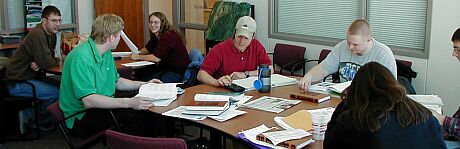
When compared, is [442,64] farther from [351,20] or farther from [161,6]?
[161,6]

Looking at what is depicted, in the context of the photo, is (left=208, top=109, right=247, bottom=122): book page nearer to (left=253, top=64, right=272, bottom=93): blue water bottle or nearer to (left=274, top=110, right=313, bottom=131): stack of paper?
(left=274, top=110, right=313, bottom=131): stack of paper

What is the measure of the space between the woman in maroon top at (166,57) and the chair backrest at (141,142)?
9.22ft

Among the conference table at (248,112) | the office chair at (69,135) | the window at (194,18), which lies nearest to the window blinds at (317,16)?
the window at (194,18)

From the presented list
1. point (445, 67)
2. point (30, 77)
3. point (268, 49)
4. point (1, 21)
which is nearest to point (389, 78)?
point (445, 67)

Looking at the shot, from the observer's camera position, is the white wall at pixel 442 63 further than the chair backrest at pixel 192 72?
No

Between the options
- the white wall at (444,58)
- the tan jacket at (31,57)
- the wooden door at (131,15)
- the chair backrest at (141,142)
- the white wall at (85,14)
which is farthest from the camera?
the wooden door at (131,15)

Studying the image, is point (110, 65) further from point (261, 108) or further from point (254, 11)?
point (254, 11)

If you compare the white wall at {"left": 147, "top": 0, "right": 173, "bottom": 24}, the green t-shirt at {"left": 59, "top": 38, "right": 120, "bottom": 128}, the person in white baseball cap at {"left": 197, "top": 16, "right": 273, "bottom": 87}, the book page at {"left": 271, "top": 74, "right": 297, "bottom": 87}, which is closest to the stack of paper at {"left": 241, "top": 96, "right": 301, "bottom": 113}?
the book page at {"left": 271, "top": 74, "right": 297, "bottom": 87}

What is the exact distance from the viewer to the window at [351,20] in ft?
16.4

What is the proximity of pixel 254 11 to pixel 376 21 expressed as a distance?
5.42ft

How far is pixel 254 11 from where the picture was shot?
6.52 metres

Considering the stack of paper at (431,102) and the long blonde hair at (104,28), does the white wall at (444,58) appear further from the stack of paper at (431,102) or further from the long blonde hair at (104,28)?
the long blonde hair at (104,28)

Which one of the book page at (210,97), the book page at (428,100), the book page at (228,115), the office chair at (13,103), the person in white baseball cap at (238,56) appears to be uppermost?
the person in white baseball cap at (238,56)

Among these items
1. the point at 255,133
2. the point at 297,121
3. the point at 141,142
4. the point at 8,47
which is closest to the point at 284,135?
the point at 255,133
